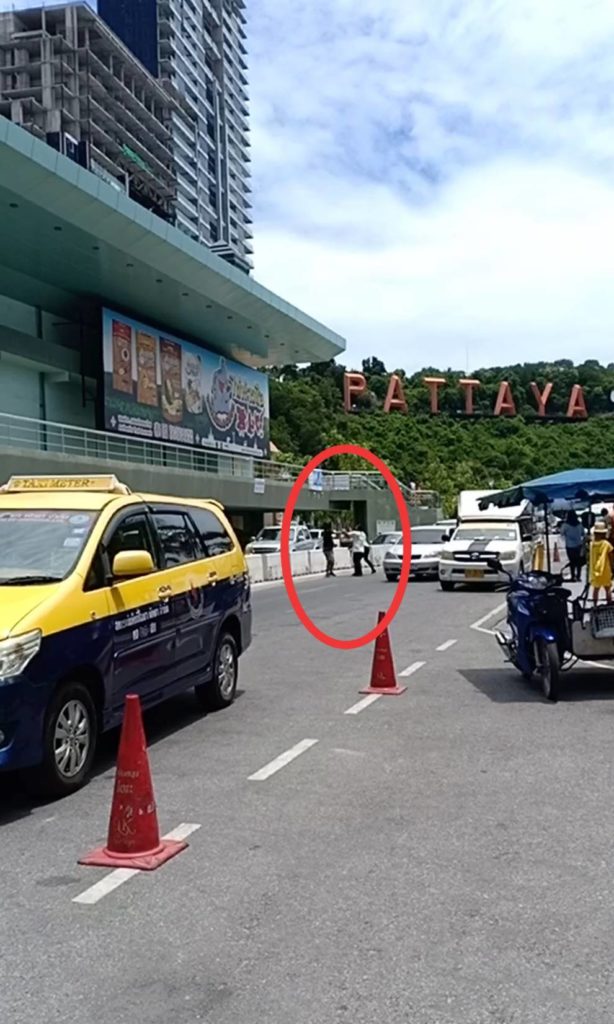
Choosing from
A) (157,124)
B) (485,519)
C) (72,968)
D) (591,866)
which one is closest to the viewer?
(72,968)

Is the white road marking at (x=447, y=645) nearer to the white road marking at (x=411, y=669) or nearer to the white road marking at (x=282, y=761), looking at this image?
the white road marking at (x=411, y=669)

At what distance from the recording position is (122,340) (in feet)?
132

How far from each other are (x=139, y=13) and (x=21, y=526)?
5670 inches

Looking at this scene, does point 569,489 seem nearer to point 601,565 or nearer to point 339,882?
point 601,565

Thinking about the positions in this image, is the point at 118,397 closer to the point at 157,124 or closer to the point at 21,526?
the point at 21,526

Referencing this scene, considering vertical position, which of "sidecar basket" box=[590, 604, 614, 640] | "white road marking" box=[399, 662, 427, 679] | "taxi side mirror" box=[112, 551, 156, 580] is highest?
"taxi side mirror" box=[112, 551, 156, 580]

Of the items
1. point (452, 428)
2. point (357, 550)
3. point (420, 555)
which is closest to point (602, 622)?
point (420, 555)

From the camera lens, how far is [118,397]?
39312 millimetres

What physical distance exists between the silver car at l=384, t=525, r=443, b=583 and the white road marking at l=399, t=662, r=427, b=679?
17492 millimetres

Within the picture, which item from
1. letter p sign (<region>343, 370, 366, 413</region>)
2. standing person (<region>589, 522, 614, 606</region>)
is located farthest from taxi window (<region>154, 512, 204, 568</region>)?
letter p sign (<region>343, 370, 366, 413</region>)

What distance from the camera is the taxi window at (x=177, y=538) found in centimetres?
886

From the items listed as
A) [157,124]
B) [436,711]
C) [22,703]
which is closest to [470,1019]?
[22,703]

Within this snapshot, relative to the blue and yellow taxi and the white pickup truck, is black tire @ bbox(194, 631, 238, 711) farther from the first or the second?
the white pickup truck

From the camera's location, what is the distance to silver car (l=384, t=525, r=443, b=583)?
31.2 metres
